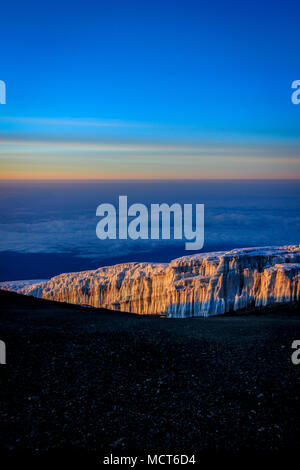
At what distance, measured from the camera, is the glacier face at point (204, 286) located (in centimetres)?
3206

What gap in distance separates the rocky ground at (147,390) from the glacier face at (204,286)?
21.2 m

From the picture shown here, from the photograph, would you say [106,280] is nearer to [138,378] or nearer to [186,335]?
[186,335]

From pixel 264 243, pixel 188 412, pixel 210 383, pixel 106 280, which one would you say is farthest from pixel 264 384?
pixel 264 243

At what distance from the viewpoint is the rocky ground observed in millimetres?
6141

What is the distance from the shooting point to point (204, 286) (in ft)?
118

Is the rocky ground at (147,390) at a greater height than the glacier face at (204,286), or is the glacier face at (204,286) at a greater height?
the glacier face at (204,286)

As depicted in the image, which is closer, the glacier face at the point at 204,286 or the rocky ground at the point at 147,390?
the rocky ground at the point at 147,390

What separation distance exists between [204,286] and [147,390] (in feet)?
94.8

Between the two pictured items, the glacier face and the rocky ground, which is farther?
the glacier face

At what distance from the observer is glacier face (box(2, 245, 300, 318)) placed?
3206 cm

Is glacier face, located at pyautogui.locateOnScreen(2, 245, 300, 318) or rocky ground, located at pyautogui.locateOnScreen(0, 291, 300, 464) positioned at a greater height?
glacier face, located at pyautogui.locateOnScreen(2, 245, 300, 318)

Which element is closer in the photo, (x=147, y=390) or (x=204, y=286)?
(x=147, y=390)

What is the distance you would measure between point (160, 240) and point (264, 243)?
4852 centimetres

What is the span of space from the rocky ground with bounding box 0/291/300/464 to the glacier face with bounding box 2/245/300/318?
69.6ft
